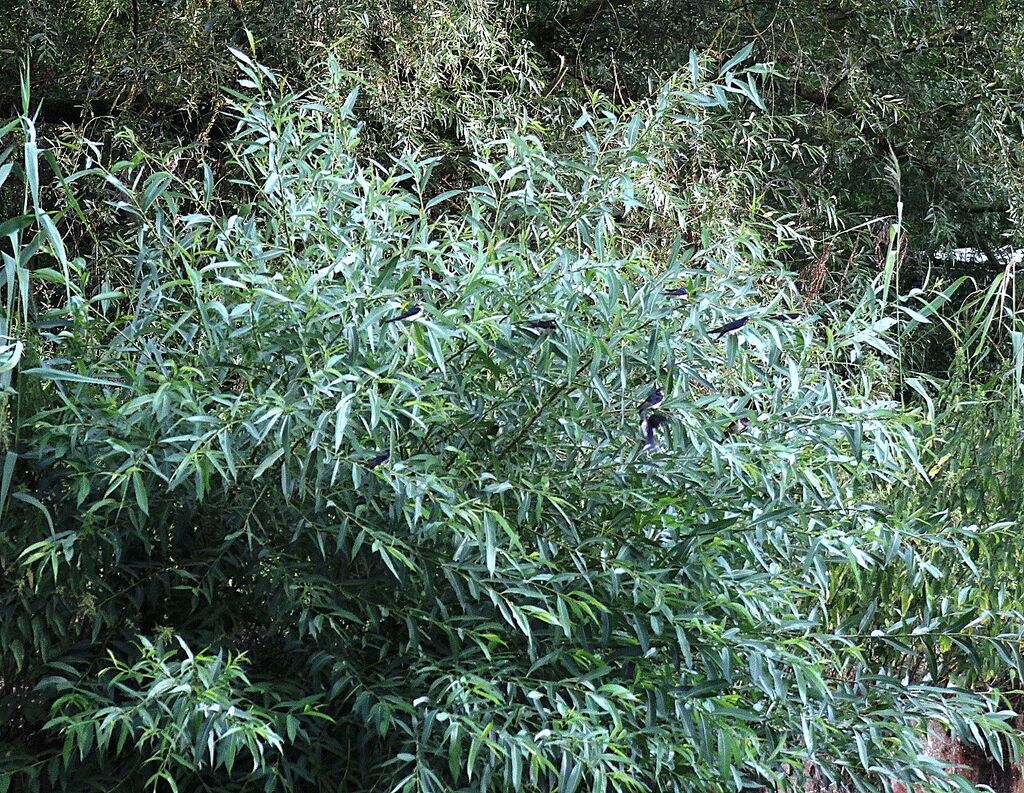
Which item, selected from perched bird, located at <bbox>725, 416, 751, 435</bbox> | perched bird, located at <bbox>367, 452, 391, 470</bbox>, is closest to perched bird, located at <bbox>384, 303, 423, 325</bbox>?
perched bird, located at <bbox>367, 452, 391, 470</bbox>

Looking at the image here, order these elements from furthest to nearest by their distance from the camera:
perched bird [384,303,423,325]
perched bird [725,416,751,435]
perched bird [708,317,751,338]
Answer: perched bird [725,416,751,435], perched bird [708,317,751,338], perched bird [384,303,423,325]

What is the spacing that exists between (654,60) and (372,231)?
3416 mm

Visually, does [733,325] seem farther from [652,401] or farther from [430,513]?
[430,513]

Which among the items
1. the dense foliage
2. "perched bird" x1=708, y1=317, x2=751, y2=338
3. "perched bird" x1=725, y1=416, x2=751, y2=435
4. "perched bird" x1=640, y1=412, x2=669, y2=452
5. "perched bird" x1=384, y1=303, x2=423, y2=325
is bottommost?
the dense foliage

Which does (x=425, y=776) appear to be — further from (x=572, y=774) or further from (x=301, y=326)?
(x=301, y=326)

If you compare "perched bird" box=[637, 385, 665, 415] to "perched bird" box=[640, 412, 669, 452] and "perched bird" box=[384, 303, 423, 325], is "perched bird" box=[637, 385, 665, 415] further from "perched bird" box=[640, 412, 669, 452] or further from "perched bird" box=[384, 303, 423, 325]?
"perched bird" box=[384, 303, 423, 325]

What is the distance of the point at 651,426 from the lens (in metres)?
1.95

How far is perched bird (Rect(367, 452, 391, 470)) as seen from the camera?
6.27ft

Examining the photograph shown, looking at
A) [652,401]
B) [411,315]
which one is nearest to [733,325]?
[652,401]

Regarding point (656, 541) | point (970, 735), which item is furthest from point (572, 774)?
point (970, 735)

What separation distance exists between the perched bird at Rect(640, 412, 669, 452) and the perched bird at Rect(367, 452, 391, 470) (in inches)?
16.5

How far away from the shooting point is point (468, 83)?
168 inches

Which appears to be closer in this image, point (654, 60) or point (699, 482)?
point (699, 482)

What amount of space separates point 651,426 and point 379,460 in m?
0.45
